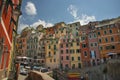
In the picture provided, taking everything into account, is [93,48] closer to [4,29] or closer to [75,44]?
[75,44]

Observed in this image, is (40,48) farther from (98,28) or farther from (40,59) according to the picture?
(98,28)

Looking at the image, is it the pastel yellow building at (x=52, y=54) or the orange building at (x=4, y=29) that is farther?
the pastel yellow building at (x=52, y=54)

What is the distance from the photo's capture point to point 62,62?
185 feet

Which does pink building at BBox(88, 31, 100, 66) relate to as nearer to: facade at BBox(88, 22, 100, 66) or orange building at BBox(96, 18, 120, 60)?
facade at BBox(88, 22, 100, 66)

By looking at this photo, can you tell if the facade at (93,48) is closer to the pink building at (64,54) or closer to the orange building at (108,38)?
the orange building at (108,38)

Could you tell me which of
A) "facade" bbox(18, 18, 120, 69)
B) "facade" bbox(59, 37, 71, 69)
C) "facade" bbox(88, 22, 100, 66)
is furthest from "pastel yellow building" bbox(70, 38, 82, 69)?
"facade" bbox(88, 22, 100, 66)

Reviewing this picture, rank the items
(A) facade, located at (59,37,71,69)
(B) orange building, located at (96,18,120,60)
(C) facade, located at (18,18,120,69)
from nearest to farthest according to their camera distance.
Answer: (B) orange building, located at (96,18,120,60)
(C) facade, located at (18,18,120,69)
(A) facade, located at (59,37,71,69)

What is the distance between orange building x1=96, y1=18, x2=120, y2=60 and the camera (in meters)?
46.2

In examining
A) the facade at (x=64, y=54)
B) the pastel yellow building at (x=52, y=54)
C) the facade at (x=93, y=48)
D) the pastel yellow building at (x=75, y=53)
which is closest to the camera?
the facade at (x=93, y=48)

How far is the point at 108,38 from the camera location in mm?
47781

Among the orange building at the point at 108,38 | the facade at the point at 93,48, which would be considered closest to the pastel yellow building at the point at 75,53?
the facade at the point at 93,48

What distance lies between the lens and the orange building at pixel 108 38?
151ft

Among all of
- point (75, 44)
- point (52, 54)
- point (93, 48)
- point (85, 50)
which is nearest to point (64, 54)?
point (52, 54)

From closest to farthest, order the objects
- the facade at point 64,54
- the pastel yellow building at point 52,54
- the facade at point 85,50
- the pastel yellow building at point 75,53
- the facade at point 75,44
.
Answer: the facade at point 75,44 → the facade at point 85,50 → the pastel yellow building at point 75,53 → the facade at point 64,54 → the pastel yellow building at point 52,54
